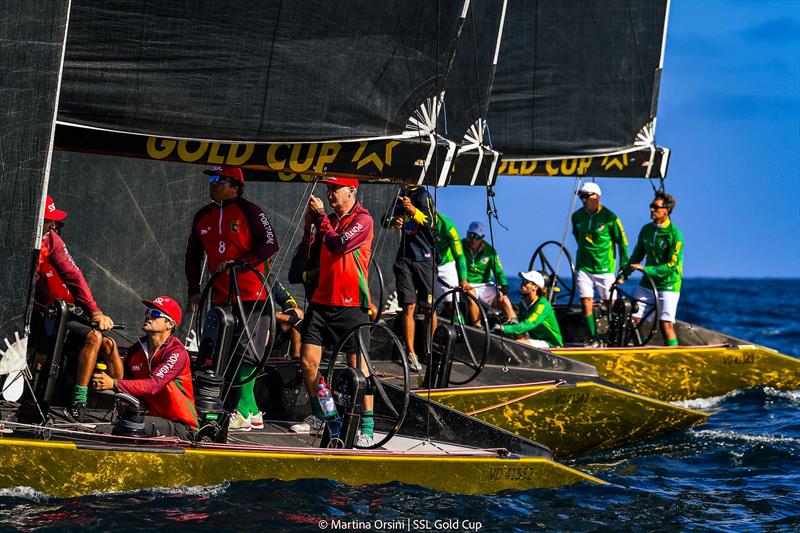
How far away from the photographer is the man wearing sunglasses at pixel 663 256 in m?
13.2

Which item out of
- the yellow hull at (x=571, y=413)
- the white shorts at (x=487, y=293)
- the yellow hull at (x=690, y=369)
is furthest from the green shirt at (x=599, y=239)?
the yellow hull at (x=571, y=413)

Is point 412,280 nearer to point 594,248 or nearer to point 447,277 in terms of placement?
point 447,277

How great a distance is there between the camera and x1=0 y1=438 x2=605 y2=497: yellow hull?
663cm

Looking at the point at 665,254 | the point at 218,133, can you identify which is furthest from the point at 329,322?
the point at 665,254

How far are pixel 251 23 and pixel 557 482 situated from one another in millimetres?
3553

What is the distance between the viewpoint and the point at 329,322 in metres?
7.88

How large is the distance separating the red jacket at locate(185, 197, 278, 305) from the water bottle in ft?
2.63

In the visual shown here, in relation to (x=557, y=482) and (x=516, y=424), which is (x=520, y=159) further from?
(x=557, y=482)

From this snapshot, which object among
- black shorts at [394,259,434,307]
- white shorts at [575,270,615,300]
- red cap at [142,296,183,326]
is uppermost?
white shorts at [575,270,615,300]

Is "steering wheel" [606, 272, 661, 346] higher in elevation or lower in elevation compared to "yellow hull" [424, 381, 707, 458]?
higher

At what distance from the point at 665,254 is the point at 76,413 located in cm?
759

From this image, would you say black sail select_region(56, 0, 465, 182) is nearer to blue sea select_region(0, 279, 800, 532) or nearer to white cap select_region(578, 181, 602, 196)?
blue sea select_region(0, 279, 800, 532)

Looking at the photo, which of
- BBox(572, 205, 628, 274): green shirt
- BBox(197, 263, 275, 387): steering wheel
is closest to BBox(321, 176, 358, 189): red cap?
BBox(197, 263, 275, 387): steering wheel

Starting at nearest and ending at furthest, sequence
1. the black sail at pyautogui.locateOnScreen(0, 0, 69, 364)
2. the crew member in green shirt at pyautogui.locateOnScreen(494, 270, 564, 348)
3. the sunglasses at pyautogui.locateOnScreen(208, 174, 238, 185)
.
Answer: the black sail at pyautogui.locateOnScreen(0, 0, 69, 364) → the sunglasses at pyautogui.locateOnScreen(208, 174, 238, 185) → the crew member in green shirt at pyautogui.locateOnScreen(494, 270, 564, 348)
